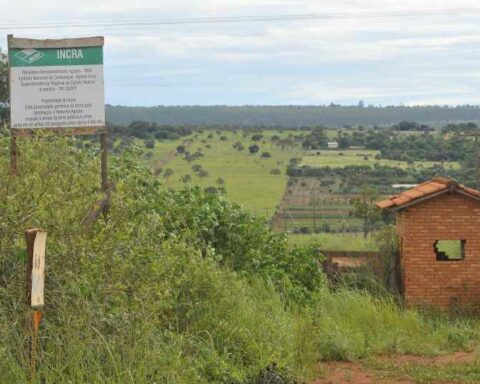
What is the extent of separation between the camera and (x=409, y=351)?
10.8 m

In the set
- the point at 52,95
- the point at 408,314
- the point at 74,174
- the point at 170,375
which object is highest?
the point at 52,95

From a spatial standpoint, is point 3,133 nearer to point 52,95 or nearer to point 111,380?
point 52,95

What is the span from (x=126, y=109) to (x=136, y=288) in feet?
205

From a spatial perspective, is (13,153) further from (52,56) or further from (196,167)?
(196,167)

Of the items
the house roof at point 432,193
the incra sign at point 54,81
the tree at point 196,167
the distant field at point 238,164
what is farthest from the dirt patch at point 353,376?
the tree at point 196,167

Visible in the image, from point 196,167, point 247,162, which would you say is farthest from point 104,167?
point 247,162

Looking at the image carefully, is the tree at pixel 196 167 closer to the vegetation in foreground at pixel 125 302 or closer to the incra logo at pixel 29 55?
the vegetation in foreground at pixel 125 302

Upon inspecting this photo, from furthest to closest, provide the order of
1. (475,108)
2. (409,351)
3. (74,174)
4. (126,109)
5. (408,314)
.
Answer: (475,108) → (126,109) → (408,314) → (409,351) → (74,174)

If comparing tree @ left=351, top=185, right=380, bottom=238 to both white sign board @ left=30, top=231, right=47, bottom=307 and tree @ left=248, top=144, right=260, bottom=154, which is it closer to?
white sign board @ left=30, top=231, right=47, bottom=307

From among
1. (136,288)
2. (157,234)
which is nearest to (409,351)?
(157,234)

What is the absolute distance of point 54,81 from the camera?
26.2 ft

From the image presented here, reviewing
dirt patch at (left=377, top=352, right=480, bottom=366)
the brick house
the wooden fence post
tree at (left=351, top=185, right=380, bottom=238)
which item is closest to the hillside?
tree at (left=351, top=185, right=380, bottom=238)

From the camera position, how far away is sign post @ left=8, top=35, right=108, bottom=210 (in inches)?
314

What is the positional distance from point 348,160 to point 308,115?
1483 inches
